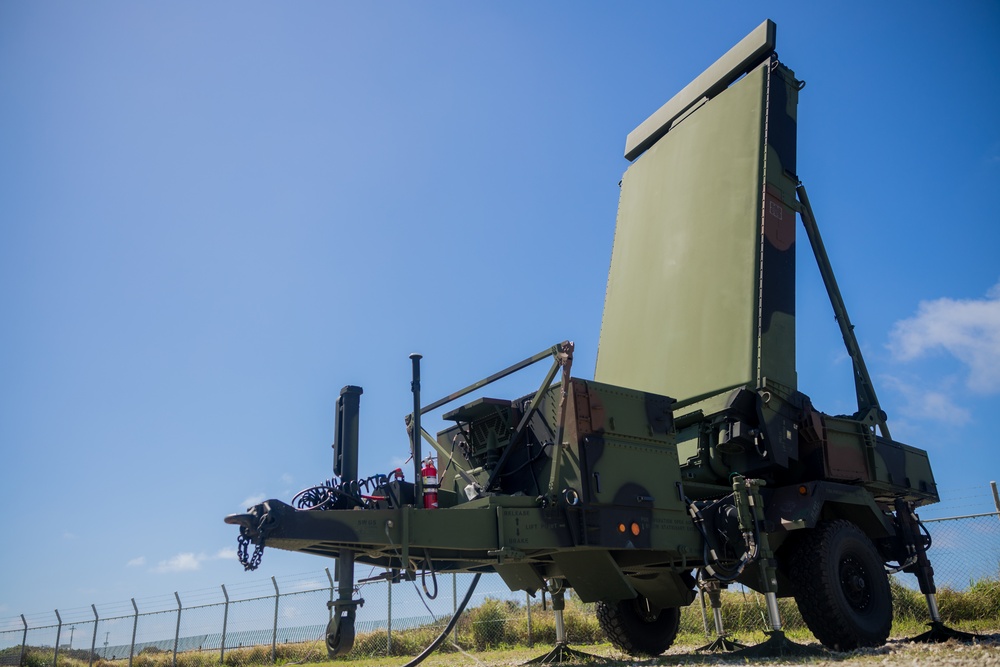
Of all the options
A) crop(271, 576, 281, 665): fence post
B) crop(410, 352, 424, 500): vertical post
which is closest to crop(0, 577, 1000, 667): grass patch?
crop(271, 576, 281, 665): fence post

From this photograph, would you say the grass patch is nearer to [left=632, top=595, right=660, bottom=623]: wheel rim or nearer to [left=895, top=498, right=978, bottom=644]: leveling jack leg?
[left=632, top=595, right=660, bottom=623]: wheel rim

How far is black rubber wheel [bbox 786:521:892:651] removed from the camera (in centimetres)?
640

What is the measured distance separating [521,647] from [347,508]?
6841 millimetres

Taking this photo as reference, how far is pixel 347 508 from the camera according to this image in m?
5.26

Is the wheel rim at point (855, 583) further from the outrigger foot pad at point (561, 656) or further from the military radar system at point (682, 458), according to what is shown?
the outrigger foot pad at point (561, 656)

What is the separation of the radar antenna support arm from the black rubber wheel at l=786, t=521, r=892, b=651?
158cm

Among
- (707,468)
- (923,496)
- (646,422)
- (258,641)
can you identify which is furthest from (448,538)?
(258,641)

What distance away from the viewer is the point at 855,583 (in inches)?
269

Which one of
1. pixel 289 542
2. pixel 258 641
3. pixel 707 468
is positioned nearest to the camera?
pixel 289 542

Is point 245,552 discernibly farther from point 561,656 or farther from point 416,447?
point 561,656

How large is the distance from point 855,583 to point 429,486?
3810 mm

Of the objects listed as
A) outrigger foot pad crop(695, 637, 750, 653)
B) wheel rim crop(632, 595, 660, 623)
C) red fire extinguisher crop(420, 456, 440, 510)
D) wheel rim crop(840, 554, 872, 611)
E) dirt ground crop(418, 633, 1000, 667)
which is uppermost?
red fire extinguisher crop(420, 456, 440, 510)

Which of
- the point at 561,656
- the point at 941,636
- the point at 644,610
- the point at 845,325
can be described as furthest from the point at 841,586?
the point at 845,325

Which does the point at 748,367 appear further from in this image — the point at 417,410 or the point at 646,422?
the point at 417,410
